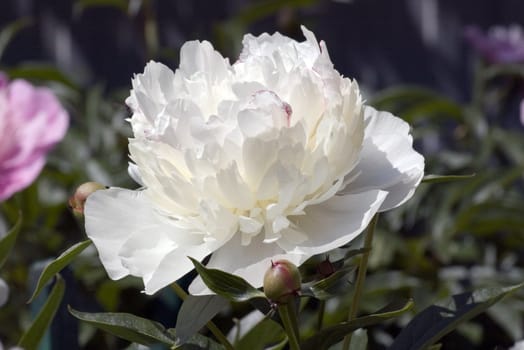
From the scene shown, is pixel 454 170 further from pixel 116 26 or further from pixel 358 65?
pixel 116 26

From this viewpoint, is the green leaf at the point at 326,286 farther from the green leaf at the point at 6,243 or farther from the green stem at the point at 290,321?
the green leaf at the point at 6,243

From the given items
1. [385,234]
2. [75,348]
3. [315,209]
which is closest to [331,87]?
[315,209]

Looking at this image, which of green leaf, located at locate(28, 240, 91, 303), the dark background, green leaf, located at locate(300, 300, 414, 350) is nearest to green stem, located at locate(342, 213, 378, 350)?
green leaf, located at locate(300, 300, 414, 350)

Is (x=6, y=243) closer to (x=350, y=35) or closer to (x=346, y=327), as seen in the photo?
(x=346, y=327)

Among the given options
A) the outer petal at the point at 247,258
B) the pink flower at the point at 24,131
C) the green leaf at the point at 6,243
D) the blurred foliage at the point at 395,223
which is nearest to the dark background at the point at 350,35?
the blurred foliage at the point at 395,223

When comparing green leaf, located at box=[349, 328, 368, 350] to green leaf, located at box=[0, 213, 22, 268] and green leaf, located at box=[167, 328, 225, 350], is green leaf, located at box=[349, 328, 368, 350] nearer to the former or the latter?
green leaf, located at box=[167, 328, 225, 350]
